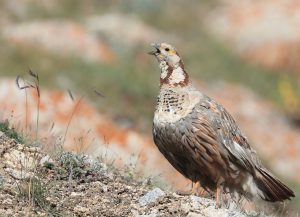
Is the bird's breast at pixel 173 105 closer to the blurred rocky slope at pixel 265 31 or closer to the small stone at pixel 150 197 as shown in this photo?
the small stone at pixel 150 197

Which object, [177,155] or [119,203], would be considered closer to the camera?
[119,203]

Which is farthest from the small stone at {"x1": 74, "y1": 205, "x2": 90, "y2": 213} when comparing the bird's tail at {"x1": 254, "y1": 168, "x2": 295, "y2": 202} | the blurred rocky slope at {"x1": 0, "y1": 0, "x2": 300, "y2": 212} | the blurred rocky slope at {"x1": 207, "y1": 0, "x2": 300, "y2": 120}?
the blurred rocky slope at {"x1": 207, "y1": 0, "x2": 300, "y2": 120}

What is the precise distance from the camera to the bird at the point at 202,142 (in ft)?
25.0

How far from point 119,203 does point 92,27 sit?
16770mm

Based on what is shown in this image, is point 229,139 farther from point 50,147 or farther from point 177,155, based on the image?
point 50,147

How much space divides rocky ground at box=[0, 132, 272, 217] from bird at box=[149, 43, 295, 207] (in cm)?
41

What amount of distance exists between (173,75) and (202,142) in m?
0.86

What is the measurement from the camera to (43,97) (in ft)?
48.9

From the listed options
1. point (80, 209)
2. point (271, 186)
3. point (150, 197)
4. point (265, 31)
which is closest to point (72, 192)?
point (80, 209)

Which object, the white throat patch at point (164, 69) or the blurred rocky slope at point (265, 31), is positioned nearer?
the white throat patch at point (164, 69)

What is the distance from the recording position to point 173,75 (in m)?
8.18

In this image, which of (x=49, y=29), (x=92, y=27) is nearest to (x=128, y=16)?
(x=92, y=27)

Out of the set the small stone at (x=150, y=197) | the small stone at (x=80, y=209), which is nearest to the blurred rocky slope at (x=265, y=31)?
the small stone at (x=150, y=197)

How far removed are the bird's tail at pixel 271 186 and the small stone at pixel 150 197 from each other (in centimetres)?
134
